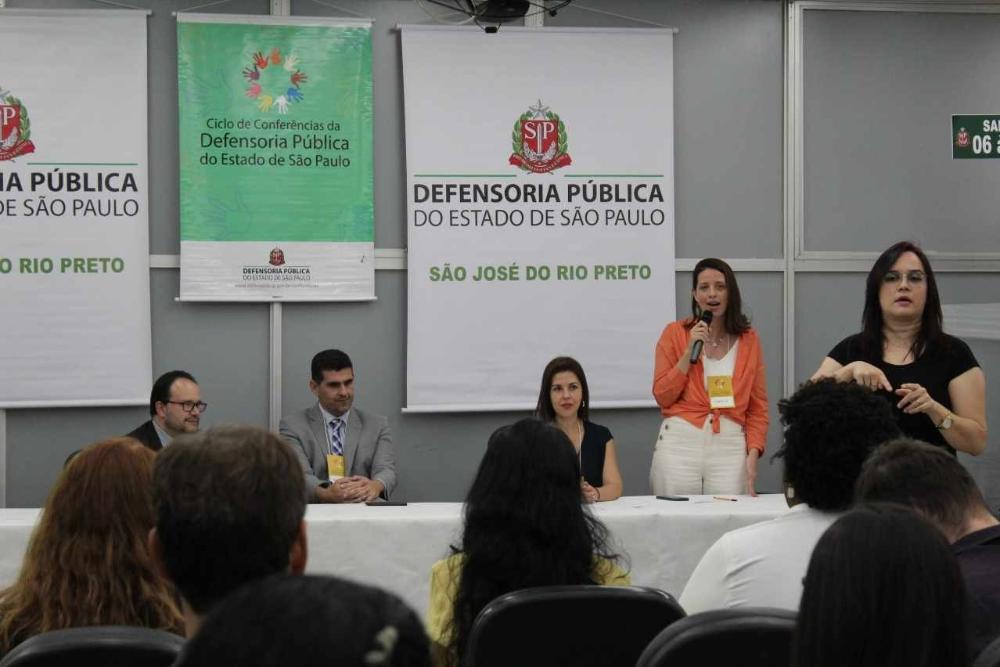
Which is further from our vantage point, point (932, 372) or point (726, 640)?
point (932, 372)

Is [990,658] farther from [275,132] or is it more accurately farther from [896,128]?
[896,128]

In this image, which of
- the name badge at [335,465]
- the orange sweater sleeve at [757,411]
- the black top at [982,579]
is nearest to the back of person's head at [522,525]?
the black top at [982,579]

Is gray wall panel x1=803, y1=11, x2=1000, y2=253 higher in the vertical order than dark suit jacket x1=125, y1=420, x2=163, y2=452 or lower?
higher

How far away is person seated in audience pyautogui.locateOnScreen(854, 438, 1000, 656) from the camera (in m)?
1.94

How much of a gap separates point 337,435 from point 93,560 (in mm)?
3223

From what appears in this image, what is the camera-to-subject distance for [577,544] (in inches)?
90.8

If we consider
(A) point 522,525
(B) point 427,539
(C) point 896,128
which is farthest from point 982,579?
(C) point 896,128

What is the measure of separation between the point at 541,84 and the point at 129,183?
6.81 ft

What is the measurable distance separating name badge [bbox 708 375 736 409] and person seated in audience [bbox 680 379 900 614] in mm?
2412

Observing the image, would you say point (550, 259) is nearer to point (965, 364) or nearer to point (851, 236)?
point (851, 236)

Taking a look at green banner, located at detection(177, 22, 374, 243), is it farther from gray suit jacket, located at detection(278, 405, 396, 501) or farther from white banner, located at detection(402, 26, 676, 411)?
gray suit jacket, located at detection(278, 405, 396, 501)

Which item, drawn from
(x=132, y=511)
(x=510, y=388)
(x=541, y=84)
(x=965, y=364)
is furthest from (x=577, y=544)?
(x=541, y=84)

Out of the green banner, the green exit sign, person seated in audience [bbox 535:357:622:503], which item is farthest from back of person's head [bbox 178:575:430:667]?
the green exit sign

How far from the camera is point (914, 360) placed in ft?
11.8
